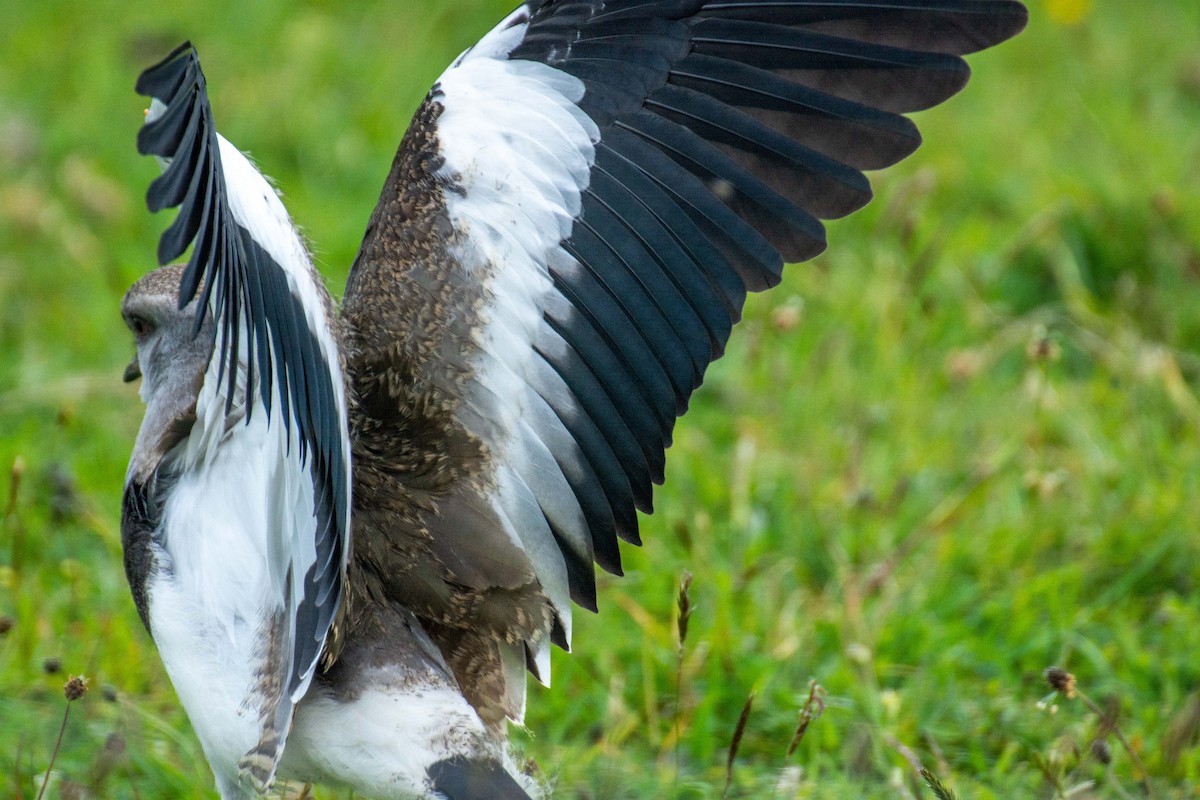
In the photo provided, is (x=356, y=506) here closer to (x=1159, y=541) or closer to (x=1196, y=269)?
(x=1159, y=541)

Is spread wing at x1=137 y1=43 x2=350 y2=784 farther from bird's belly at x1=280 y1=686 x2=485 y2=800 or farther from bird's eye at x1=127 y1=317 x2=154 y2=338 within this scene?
bird's eye at x1=127 y1=317 x2=154 y2=338

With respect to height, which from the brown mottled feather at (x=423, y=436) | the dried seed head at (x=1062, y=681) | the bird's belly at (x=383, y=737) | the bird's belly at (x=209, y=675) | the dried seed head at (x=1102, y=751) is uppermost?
the brown mottled feather at (x=423, y=436)

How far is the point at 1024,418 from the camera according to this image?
4164mm

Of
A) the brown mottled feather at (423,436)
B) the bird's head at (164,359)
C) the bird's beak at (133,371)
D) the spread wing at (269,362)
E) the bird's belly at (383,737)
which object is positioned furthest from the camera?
the bird's beak at (133,371)

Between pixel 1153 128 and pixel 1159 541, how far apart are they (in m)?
2.30

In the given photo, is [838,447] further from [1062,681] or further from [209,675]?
[209,675]

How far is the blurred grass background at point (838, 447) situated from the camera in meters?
3.14

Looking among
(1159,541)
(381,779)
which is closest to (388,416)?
(381,779)

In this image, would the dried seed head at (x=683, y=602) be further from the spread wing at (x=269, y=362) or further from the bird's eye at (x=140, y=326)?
the bird's eye at (x=140, y=326)

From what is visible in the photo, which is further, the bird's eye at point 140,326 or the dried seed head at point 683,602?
the bird's eye at point 140,326

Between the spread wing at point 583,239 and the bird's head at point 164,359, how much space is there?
327 millimetres

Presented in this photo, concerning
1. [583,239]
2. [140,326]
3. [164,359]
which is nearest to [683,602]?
[583,239]

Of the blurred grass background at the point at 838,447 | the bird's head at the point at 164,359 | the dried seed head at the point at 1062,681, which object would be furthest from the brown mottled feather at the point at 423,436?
the dried seed head at the point at 1062,681

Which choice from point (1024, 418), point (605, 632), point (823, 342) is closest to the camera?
point (605, 632)
